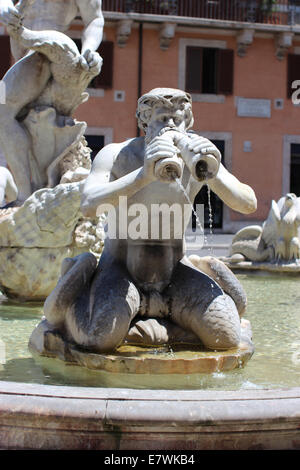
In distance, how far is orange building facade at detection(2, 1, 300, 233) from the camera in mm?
21781

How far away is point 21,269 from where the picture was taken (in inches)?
188

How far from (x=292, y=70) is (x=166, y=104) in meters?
21.0

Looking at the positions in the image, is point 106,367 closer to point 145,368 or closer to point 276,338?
point 145,368

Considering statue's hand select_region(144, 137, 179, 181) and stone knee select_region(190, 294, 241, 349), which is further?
stone knee select_region(190, 294, 241, 349)

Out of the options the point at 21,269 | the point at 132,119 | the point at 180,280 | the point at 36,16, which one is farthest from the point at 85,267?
the point at 132,119

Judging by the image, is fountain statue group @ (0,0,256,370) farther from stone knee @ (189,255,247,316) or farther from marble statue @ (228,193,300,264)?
marble statue @ (228,193,300,264)

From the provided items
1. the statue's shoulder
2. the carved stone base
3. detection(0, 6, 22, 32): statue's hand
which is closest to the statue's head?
the statue's shoulder

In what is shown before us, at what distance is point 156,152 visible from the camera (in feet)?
8.86

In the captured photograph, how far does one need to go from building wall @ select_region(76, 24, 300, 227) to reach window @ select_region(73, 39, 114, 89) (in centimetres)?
18

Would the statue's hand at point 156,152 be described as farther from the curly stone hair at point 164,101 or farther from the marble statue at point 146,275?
the curly stone hair at point 164,101

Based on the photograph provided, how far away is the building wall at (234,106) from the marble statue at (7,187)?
54.3 ft

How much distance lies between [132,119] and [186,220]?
18982mm

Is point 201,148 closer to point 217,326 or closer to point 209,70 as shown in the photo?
point 217,326

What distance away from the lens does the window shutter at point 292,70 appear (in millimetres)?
22984
